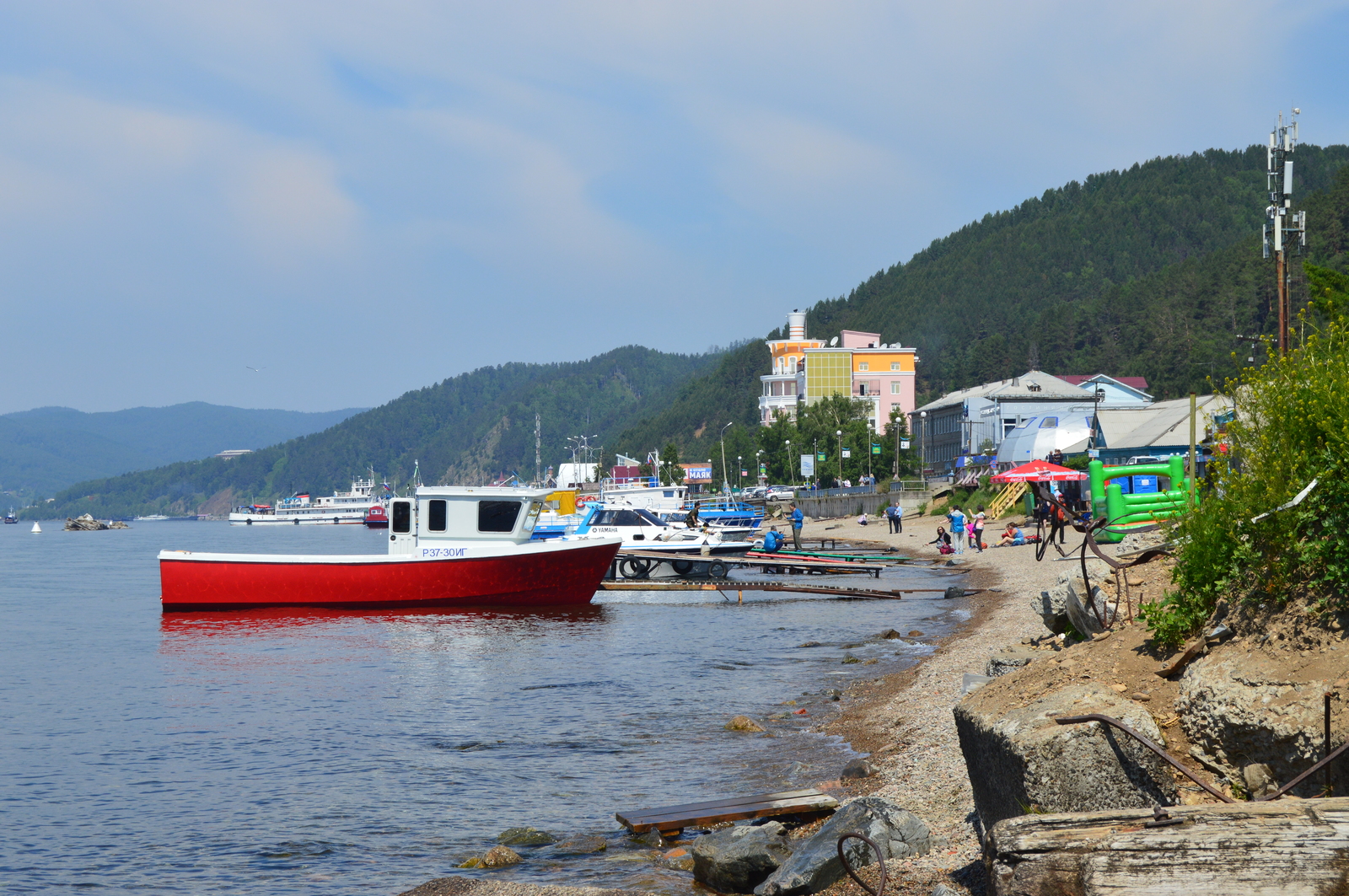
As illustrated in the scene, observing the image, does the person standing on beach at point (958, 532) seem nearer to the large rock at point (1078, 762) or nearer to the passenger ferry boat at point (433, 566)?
the passenger ferry boat at point (433, 566)

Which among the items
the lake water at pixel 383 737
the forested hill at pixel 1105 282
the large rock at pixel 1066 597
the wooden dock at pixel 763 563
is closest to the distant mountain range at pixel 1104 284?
the forested hill at pixel 1105 282

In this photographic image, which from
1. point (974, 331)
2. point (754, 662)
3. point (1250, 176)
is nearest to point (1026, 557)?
point (754, 662)

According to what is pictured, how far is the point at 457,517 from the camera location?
101ft

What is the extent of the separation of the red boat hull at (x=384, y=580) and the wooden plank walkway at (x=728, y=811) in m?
20.1

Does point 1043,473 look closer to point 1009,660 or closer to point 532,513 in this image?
point 532,513

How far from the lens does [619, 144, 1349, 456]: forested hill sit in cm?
11631

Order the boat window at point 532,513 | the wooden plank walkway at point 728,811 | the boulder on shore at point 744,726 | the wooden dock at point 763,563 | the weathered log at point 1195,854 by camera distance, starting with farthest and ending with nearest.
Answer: the wooden dock at point 763,563 → the boat window at point 532,513 → the boulder on shore at point 744,726 → the wooden plank walkway at point 728,811 → the weathered log at point 1195,854

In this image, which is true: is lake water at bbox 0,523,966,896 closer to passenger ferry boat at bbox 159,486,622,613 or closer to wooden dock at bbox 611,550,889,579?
passenger ferry boat at bbox 159,486,622,613

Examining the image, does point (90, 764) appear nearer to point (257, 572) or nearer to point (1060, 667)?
point (1060, 667)

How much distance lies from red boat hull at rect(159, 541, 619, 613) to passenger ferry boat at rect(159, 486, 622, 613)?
2 centimetres

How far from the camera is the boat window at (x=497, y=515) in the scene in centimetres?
3089

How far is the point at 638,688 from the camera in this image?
1948 centimetres

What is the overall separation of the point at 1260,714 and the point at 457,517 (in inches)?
1026

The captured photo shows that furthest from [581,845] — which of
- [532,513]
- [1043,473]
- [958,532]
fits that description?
[958,532]
